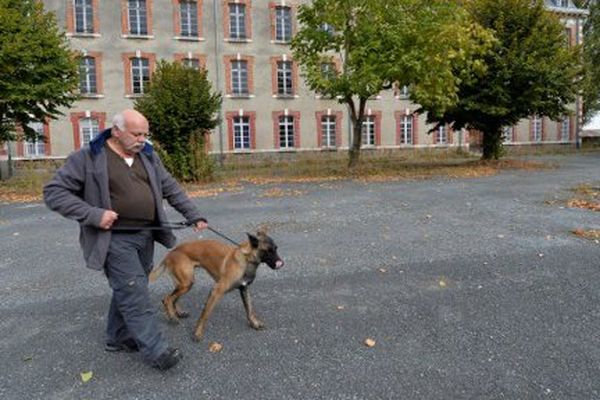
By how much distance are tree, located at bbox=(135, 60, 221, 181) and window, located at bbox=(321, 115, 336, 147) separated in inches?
605

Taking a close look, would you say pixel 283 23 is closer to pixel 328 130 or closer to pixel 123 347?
pixel 328 130

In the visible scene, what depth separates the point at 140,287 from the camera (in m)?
3.70

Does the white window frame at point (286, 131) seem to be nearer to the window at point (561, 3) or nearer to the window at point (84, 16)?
the window at point (84, 16)

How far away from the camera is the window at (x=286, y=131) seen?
3316 centimetres

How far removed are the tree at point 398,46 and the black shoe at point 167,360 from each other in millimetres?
16060

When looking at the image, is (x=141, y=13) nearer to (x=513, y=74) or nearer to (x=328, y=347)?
(x=513, y=74)

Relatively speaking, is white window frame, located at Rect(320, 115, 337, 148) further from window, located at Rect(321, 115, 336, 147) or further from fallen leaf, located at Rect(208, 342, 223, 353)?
fallen leaf, located at Rect(208, 342, 223, 353)

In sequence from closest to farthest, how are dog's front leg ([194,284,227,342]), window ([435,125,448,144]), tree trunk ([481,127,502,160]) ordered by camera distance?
1. dog's front leg ([194,284,227,342])
2. tree trunk ([481,127,502,160])
3. window ([435,125,448,144])

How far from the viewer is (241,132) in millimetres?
32281

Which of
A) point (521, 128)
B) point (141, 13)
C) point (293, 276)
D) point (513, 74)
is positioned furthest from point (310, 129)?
point (293, 276)

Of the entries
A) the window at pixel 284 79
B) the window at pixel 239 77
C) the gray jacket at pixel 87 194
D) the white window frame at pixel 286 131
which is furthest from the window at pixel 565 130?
the gray jacket at pixel 87 194

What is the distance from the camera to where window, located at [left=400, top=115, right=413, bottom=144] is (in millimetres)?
35719

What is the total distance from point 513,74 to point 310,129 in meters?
14.9

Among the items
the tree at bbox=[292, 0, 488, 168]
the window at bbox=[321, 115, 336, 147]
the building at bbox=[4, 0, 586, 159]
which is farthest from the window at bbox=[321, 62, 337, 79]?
the window at bbox=[321, 115, 336, 147]
